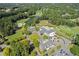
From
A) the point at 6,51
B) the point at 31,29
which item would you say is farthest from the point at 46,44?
the point at 6,51

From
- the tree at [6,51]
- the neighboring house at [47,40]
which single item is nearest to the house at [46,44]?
the neighboring house at [47,40]

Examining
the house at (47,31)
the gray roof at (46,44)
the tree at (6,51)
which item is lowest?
the tree at (6,51)

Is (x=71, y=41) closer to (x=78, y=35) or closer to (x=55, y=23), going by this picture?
(x=78, y=35)

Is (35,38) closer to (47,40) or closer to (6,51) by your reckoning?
(47,40)

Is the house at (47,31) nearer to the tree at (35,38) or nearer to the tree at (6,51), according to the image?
the tree at (35,38)

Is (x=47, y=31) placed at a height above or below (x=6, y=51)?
above

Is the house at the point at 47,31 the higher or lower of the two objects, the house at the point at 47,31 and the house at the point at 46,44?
the higher

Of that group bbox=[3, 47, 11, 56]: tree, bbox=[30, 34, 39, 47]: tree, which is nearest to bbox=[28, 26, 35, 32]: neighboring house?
bbox=[30, 34, 39, 47]: tree

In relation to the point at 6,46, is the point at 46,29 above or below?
above

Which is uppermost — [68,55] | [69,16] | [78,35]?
[69,16]

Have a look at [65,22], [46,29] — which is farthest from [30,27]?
[65,22]

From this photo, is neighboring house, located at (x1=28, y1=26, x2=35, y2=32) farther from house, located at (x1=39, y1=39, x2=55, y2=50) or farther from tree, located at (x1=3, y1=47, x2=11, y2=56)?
tree, located at (x1=3, y1=47, x2=11, y2=56)
